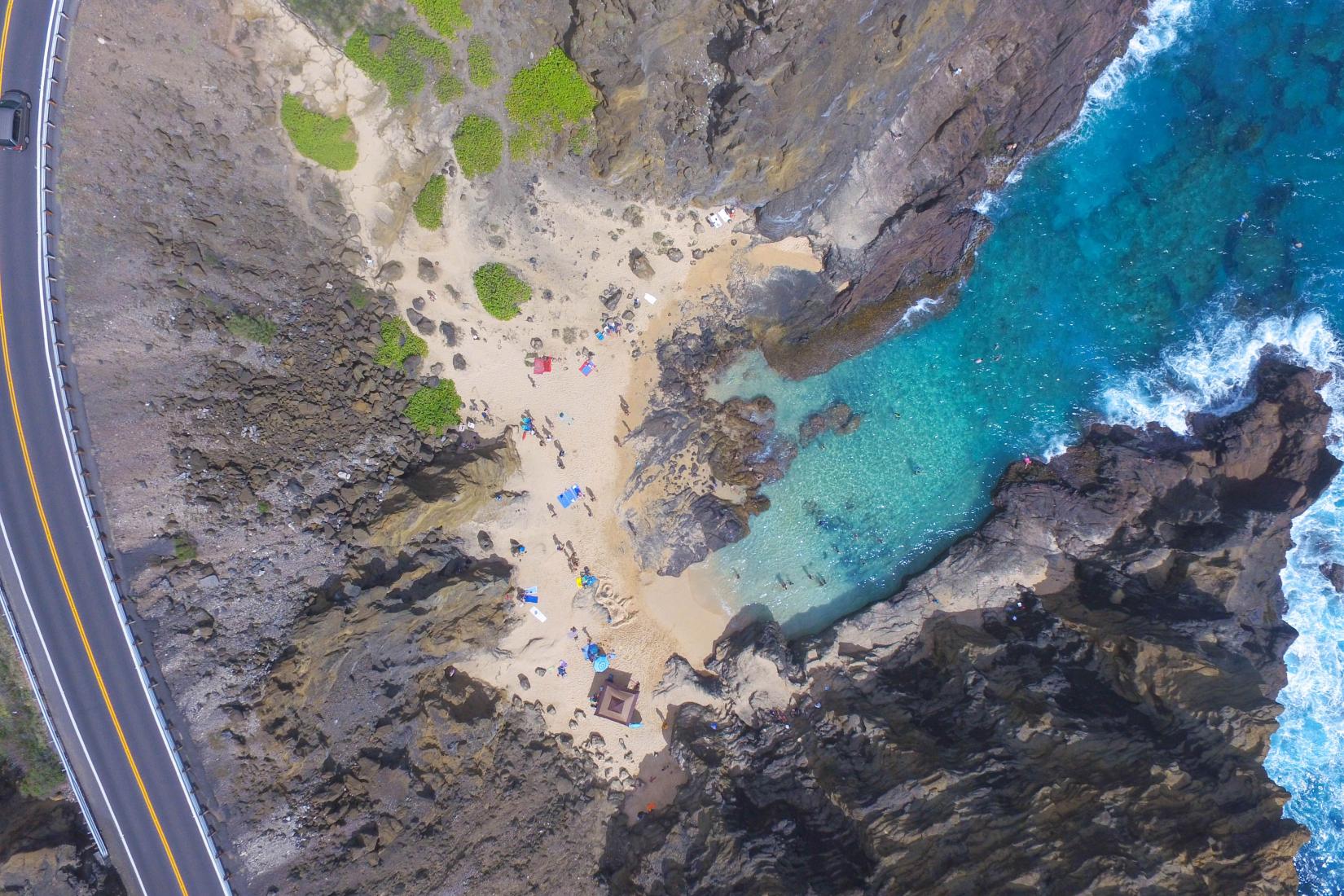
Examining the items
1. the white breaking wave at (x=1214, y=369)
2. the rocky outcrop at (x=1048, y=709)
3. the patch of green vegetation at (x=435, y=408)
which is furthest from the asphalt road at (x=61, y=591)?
the white breaking wave at (x=1214, y=369)

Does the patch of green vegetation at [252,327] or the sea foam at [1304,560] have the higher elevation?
the patch of green vegetation at [252,327]

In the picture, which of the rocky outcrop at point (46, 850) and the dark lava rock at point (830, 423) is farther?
the dark lava rock at point (830, 423)

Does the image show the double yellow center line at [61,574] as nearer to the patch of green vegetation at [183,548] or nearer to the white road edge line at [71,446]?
the white road edge line at [71,446]

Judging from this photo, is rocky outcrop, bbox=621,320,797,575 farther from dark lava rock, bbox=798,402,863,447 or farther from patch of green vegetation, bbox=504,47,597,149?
patch of green vegetation, bbox=504,47,597,149

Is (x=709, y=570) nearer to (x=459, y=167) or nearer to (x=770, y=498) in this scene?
(x=770, y=498)

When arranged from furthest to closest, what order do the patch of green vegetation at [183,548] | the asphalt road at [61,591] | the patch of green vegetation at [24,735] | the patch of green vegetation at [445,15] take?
1. the patch of green vegetation at [445,15]
2. the patch of green vegetation at [183,548]
3. the patch of green vegetation at [24,735]
4. the asphalt road at [61,591]

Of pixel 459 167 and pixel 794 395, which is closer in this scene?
pixel 459 167

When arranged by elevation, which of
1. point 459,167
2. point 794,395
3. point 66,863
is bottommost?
point 66,863

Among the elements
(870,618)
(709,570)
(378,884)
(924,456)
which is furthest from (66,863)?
(924,456)
